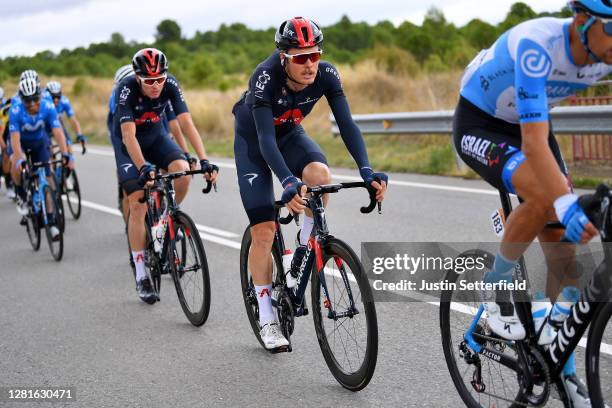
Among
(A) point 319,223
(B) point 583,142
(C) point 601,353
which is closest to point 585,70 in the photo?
(C) point 601,353

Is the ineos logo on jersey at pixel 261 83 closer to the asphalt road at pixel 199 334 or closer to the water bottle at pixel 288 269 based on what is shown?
the water bottle at pixel 288 269

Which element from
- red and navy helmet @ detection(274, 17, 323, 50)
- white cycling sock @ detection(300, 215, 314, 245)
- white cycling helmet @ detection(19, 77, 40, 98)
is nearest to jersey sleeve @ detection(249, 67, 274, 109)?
red and navy helmet @ detection(274, 17, 323, 50)

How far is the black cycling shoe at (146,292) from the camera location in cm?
697

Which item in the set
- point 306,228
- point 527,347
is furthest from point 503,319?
point 306,228

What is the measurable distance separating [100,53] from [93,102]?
57.5ft

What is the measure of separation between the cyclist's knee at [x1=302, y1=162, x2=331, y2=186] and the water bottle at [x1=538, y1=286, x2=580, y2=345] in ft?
6.42

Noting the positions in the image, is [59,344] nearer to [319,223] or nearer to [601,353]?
[319,223]

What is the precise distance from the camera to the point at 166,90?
23.1 ft

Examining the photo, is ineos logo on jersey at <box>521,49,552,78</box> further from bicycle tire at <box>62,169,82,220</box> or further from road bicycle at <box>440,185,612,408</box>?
bicycle tire at <box>62,169,82,220</box>

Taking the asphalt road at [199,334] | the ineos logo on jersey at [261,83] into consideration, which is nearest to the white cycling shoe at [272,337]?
the asphalt road at [199,334]

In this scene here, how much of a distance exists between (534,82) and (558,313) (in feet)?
3.19

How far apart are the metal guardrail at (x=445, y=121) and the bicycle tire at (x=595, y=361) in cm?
673

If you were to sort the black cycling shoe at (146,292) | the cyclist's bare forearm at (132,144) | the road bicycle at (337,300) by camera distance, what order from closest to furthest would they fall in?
the road bicycle at (337,300) < the cyclist's bare forearm at (132,144) < the black cycling shoe at (146,292)

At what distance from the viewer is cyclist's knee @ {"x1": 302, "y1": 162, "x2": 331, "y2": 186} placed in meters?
5.09
